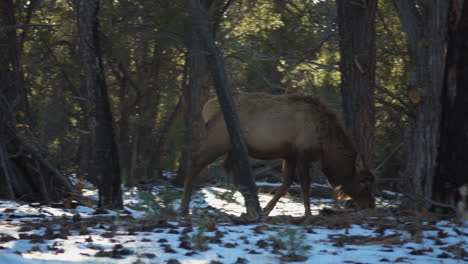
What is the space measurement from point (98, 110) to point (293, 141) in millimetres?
3054

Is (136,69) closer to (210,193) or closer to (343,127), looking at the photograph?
(210,193)

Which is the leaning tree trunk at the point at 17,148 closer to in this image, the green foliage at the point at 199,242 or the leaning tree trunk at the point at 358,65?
the leaning tree trunk at the point at 358,65

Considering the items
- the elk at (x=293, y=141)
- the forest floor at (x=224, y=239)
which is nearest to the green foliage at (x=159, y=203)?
the forest floor at (x=224, y=239)

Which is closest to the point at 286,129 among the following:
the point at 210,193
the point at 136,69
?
the point at 210,193

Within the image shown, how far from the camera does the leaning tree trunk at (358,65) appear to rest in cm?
1002

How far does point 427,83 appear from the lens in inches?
298

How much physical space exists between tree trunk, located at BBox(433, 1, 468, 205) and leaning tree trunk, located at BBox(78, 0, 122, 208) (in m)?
4.42

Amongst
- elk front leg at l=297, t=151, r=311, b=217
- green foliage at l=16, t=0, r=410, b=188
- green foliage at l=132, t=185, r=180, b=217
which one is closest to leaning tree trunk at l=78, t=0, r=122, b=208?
green foliage at l=132, t=185, r=180, b=217

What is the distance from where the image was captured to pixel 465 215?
4.04 metres

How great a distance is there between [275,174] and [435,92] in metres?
8.44

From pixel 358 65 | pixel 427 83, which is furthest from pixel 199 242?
pixel 358 65

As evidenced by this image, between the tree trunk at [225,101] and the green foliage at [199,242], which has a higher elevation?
the tree trunk at [225,101]

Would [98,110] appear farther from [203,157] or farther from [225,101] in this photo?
[203,157]

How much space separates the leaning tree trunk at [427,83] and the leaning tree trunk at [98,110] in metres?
4.14
